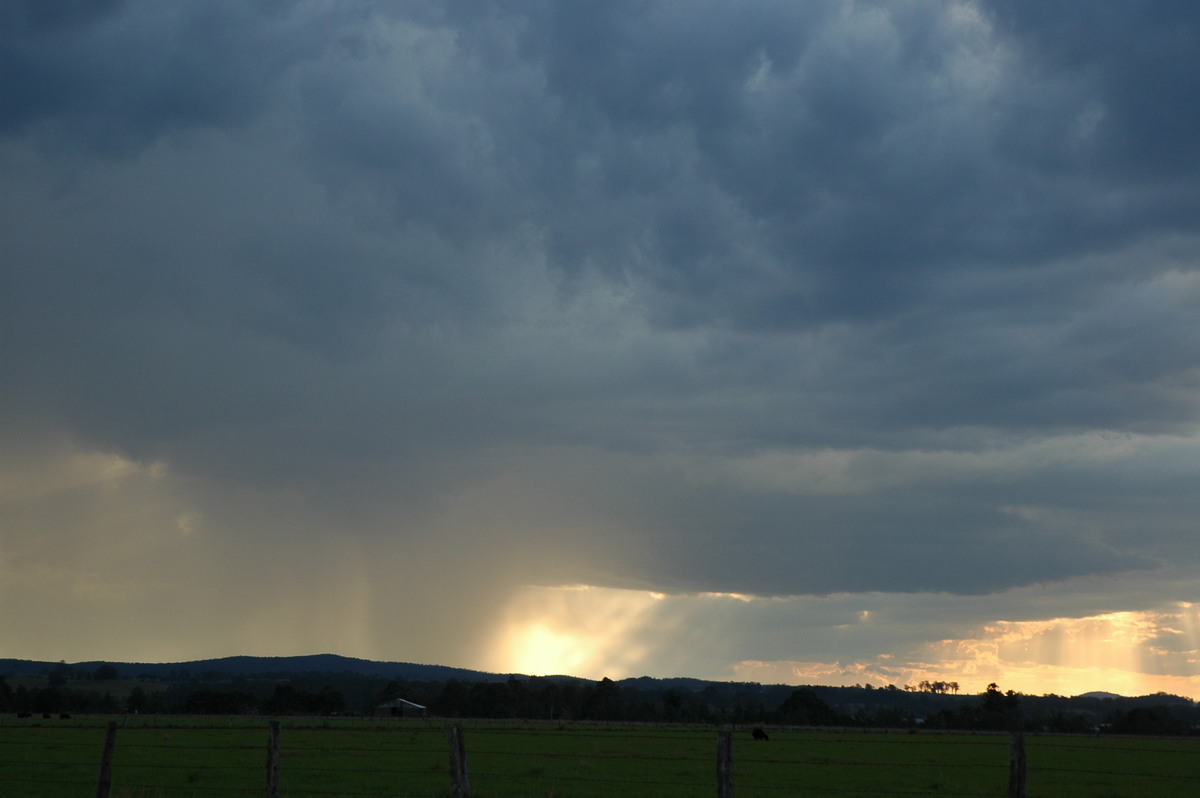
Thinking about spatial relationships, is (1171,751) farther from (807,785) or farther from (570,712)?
(570,712)

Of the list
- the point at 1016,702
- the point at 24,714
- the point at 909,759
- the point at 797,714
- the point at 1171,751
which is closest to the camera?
the point at 909,759

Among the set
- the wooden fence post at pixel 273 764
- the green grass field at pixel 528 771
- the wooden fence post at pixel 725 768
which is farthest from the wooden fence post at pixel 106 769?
the wooden fence post at pixel 725 768

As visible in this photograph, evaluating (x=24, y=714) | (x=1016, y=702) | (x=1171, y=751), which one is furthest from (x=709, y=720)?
(x=24, y=714)

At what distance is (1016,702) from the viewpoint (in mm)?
192750

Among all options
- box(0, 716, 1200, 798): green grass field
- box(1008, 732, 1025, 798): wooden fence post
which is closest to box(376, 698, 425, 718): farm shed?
box(0, 716, 1200, 798): green grass field

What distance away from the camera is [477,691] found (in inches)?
7343

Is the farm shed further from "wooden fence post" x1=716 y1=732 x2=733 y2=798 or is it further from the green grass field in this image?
"wooden fence post" x1=716 y1=732 x2=733 y2=798

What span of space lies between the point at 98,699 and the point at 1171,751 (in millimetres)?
166330

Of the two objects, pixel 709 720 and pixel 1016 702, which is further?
pixel 1016 702

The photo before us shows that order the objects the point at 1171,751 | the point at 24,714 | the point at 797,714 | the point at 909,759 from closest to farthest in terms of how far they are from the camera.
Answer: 1. the point at 909,759
2. the point at 1171,751
3. the point at 24,714
4. the point at 797,714

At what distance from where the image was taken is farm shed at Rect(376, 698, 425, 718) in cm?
15388

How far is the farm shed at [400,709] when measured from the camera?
6058 inches

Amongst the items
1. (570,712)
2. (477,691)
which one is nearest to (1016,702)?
(570,712)

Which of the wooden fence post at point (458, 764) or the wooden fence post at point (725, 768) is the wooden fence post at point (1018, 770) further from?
the wooden fence post at point (458, 764)
